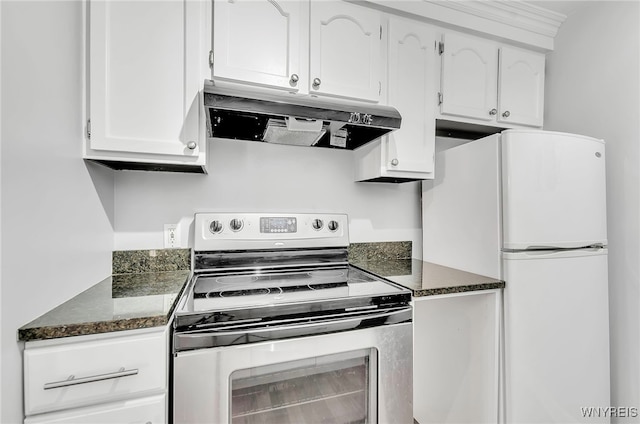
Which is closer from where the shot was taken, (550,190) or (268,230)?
(550,190)

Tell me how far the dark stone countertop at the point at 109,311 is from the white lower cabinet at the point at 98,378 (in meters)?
0.03

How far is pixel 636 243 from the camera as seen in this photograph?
1.56 meters

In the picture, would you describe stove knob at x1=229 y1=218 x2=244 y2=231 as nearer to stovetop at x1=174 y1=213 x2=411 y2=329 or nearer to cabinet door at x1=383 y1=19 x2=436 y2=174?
stovetop at x1=174 y1=213 x2=411 y2=329

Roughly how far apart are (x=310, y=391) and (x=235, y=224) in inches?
33.9

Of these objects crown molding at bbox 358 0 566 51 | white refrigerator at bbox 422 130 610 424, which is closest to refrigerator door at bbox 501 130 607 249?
white refrigerator at bbox 422 130 610 424

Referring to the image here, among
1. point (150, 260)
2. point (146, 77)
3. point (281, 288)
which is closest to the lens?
point (146, 77)

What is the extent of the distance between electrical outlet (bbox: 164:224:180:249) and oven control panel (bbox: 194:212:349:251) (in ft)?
0.43

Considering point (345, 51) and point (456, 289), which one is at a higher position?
point (345, 51)

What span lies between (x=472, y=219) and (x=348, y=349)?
959 millimetres

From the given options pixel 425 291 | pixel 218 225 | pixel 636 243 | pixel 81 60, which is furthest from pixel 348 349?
pixel 636 243

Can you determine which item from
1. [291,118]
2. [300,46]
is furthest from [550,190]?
[300,46]

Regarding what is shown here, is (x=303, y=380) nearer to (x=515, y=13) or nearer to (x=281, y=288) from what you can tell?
(x=281, y=288)

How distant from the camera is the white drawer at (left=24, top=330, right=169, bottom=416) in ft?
2.67

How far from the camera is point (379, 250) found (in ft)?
6.37
